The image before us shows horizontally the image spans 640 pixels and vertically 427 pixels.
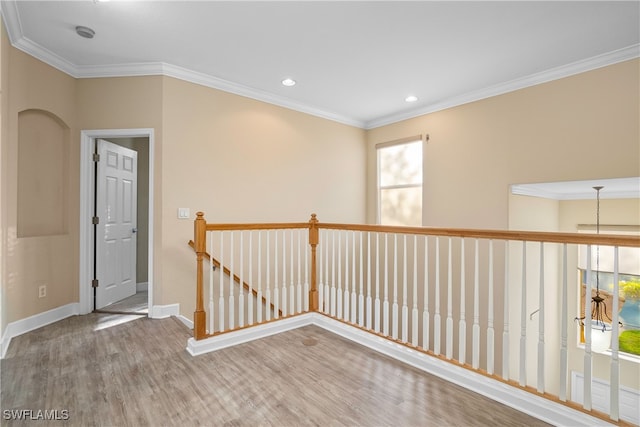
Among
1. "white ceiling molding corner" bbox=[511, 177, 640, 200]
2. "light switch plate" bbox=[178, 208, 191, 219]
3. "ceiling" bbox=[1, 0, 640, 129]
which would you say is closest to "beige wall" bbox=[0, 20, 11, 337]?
"ceiling" bbox=[1, 0, 640, 129]

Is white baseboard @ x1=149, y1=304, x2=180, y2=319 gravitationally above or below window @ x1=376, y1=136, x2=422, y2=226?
below

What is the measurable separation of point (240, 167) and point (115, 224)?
1712 mm

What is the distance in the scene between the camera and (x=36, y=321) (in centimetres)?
293

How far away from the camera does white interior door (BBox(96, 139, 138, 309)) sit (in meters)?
3.51

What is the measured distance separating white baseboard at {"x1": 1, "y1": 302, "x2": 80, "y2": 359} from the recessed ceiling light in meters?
2.61

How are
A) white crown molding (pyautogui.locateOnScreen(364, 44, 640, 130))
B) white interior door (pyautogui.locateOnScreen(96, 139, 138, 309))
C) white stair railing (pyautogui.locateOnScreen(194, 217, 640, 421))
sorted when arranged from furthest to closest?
white interior door (pyautogui.locateOnScreen(96, 139, 138, 309)), white crown molding (pyautogui.locateOnScreen(364, 44, 640, 130)), white stair railing (pyautogui.locateOnScreen(194, 217, 640, 421))

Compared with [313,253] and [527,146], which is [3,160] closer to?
[313,253]

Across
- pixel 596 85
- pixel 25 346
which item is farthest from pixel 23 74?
pixel 596 85

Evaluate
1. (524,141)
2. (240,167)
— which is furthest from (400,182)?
(240,167)

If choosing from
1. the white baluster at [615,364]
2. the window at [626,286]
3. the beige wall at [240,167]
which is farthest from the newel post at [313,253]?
the window at [626,286]

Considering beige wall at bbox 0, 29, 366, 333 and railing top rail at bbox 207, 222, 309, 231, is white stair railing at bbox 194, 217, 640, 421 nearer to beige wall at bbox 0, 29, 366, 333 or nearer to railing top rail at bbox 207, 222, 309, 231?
railing top rail at bbox 207, 222, 309, 231

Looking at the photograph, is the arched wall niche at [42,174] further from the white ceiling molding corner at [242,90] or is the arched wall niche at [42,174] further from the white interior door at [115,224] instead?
the white ceiling molding corner at [242,90]

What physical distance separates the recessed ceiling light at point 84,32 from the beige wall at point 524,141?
3.96 meters

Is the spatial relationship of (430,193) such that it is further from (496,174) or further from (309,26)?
(309,26)
